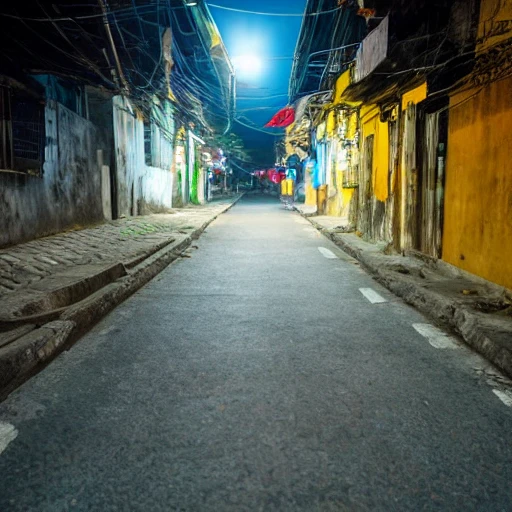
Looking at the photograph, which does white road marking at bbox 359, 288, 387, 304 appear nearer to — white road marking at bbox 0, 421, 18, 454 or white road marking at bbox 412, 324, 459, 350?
white road marking at bbox 412, 324, 459, 350

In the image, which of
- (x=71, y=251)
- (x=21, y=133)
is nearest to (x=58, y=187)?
(x=21, y=133)

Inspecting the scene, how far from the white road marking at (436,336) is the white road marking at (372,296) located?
3.64ft

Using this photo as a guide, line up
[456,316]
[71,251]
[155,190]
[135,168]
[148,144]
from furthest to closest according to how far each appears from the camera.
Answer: [155,190], [148,144], [135,168], [71,251], [456,316]

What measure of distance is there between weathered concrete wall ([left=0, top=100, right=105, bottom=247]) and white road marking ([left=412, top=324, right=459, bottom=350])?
7.61m

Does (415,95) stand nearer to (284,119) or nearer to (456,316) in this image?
(456,316)

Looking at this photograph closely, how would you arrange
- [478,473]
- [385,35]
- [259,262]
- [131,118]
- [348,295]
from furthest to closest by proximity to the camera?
1. [131,118]
2. [259,262]
3. [385,35]
4. [348,295]
5. [478,473]

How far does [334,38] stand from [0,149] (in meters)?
11.2

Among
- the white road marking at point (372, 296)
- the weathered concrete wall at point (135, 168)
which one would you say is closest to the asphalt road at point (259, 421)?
the white road marking at point (372, 296)

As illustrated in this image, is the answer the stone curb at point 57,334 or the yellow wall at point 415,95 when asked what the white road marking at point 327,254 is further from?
the stone curb at point 57,334

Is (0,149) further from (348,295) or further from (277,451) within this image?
(277,451)

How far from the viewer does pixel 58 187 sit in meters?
11.0

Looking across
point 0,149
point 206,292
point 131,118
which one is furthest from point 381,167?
point 131,118

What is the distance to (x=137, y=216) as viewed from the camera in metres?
17.8

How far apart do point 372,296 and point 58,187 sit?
8528 mm
